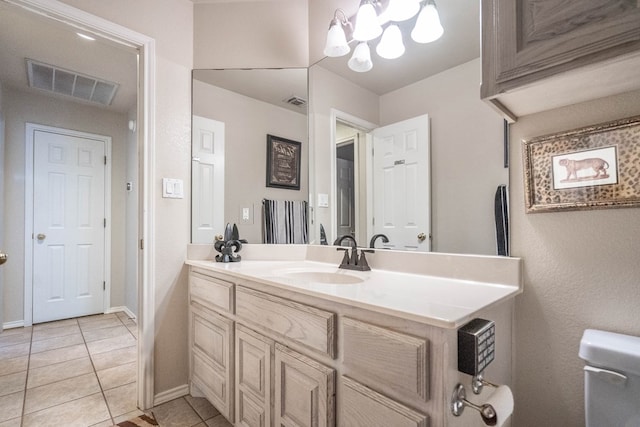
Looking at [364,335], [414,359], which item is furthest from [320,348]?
[414,359]

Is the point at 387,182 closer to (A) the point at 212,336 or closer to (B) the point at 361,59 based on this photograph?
(B) the point at 361,59

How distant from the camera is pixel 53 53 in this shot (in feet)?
7.93

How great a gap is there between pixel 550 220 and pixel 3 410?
2.82m

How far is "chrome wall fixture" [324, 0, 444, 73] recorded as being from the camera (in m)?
1.30

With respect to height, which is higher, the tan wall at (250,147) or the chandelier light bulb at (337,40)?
the chandelier light bulb at (337,40)

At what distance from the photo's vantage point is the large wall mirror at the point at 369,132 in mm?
1152

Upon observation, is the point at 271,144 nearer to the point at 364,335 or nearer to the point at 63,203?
the point at 364,335

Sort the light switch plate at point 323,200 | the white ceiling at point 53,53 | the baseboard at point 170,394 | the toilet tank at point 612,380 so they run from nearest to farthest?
1. the toilet tank at point 612,380
2. the baseboard at point 170,394
3. the light switch plate at point 323,200
4. the white ceiling at point 53,53

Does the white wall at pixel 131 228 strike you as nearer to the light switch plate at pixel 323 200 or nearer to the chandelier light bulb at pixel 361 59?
the light switch plate at pixel 323 200

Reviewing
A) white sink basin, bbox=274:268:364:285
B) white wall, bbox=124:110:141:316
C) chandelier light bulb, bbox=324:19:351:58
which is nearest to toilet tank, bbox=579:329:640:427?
white sink basin, bbox=274:268:364:285

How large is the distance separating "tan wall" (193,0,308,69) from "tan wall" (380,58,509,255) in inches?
40.5

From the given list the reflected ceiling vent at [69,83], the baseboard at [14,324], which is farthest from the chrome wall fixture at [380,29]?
the baseboard at [14,324]

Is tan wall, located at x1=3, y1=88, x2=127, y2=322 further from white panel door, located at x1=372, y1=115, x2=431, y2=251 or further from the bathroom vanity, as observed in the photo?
white panel door, located at x1=372, y1=115, x2=431, y2=251

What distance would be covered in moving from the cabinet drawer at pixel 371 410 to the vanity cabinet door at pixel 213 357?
0.71m
